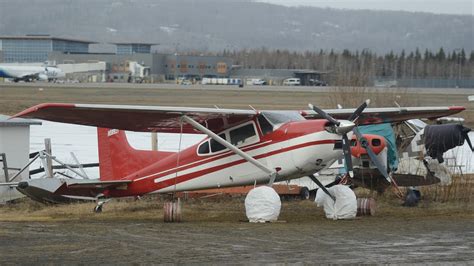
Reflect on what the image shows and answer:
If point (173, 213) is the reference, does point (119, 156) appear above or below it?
above

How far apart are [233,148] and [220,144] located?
61 cm

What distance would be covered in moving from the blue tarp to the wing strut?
3.86 meters

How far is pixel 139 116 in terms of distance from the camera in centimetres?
1434

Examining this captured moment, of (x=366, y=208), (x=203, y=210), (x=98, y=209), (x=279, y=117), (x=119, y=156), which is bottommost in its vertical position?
(x=203, y=210)

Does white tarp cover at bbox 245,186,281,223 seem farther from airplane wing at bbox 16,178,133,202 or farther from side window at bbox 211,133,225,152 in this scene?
airplane wing at bbox 16,178,133,202

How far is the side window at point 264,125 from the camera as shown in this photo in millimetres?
14570

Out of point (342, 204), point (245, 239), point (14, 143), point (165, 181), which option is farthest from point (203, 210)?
point (14, 143)

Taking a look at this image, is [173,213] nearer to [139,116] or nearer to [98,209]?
[139,116]

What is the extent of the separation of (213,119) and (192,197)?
169 inches

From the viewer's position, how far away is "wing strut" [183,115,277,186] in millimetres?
14375

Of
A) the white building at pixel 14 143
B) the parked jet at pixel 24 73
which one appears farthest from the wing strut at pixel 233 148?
the parked jet at pixel 24 73

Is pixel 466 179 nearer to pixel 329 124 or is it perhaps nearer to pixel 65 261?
pixel 329 124

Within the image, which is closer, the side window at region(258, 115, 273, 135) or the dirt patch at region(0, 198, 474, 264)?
the dirt patch at region(0, 198, 474, 264)

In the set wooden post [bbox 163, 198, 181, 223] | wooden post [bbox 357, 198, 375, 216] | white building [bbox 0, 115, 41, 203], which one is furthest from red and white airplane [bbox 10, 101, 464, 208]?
white building [bbox 0, 115, 41, 203]
